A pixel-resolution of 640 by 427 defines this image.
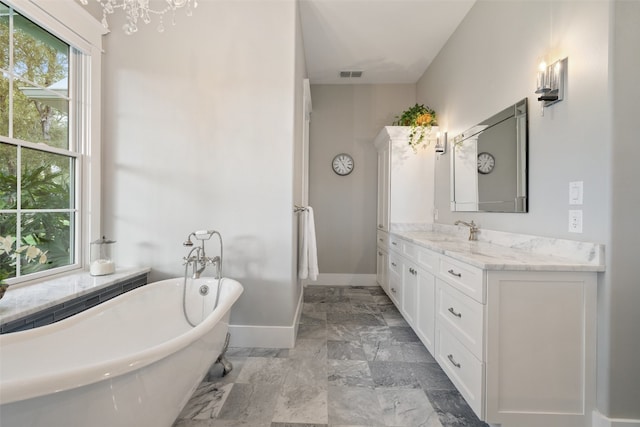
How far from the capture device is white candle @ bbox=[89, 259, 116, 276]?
198cm

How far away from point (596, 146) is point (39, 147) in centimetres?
319

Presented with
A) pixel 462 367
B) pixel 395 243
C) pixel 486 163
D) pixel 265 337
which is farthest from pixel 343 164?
pixel 462 367

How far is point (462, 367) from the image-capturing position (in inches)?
59.4

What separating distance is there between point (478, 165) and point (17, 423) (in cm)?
282

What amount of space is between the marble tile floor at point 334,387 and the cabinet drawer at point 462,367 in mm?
163

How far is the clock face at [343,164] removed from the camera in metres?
3.96

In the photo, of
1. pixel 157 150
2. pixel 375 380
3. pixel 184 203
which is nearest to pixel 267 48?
pixel 157 150

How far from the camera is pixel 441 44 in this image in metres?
3.07

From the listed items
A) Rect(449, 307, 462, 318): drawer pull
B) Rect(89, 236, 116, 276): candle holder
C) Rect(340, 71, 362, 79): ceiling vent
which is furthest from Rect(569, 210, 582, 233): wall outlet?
Rect(340, 71, 362, 79): ceiling vent

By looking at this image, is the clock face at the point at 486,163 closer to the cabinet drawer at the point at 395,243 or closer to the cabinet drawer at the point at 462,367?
the cabinet drawer at the point at 395,243

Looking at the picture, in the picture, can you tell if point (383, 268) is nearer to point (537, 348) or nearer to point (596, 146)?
point (537, 348)

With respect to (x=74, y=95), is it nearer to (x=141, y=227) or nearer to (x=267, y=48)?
(x=141, y=227)

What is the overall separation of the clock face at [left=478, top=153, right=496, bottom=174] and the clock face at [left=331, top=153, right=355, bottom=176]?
189 cm

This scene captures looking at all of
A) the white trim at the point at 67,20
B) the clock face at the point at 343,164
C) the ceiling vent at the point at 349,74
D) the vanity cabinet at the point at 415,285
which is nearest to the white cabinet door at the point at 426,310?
the vanity cabinet at the point at 415,285
